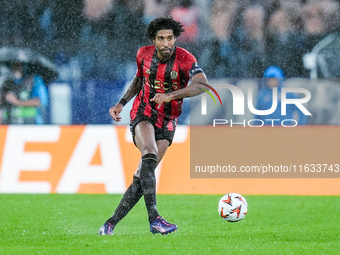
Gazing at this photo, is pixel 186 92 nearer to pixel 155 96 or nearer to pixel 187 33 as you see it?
pixel 155 96

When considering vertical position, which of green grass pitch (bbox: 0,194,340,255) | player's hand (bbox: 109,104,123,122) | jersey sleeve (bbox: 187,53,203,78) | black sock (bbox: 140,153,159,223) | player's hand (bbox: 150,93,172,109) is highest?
jersey sleeve (bbox: 187,53,203,78)

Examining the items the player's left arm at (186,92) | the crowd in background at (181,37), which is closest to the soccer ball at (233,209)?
the player's left arm at (186,92)

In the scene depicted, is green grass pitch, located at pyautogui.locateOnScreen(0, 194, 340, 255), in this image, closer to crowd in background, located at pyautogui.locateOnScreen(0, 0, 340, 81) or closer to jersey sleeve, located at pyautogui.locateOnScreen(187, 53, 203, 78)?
jersey sleeve, located at pyautogui.locateOnScreen(187, 53, 203, 78)

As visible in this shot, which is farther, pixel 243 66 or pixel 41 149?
pixel 243 66

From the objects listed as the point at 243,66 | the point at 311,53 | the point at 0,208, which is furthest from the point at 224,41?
the point at 0,208

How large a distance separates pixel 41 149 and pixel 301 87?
378cm

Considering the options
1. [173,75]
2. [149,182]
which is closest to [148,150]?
[149,182]

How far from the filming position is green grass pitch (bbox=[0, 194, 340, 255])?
14.7 feet

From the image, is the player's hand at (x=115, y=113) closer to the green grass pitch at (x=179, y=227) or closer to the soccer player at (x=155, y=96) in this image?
the soccer player at (x=155, y=96)

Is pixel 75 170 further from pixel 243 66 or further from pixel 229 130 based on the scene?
pixel 243 66

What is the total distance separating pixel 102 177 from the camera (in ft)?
28.4

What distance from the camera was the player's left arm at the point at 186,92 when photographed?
5.14m

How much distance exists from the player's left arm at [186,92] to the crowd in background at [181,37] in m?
5.73

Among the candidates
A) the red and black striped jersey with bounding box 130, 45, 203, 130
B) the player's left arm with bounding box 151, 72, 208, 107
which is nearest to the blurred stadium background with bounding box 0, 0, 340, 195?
the red and black striped jersey with bounding box 130, 45, 203, 130
